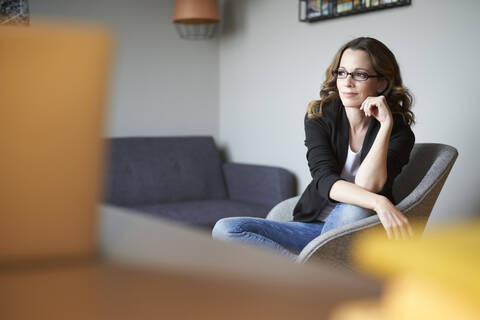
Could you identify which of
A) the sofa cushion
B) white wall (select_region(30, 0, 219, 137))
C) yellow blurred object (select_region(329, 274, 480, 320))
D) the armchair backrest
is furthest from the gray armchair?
white wall (select_region(30, 0, 219, 137))

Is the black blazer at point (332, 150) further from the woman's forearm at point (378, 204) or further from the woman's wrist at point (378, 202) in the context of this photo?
the woman's wrist at point (378, 202)

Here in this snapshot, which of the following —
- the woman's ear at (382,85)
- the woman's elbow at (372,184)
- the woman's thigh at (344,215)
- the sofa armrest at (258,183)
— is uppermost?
the woman's ear at (382,85)

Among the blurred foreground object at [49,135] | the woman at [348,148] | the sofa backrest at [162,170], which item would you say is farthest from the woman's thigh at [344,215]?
the sofa backrest at [162,170]

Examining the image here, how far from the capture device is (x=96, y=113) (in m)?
0.55

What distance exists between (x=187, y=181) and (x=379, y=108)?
81.6 inches

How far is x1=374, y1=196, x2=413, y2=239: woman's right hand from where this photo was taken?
193cm

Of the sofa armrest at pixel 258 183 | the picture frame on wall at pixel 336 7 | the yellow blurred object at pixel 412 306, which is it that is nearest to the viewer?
the yellow blurred object at pixel 412 306

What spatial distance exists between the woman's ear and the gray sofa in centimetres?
144

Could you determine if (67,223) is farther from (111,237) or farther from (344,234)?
(344,234)

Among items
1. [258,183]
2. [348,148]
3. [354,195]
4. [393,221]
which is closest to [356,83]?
[348,148]

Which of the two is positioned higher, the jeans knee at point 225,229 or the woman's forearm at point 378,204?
the woman's forearm at point 378,204

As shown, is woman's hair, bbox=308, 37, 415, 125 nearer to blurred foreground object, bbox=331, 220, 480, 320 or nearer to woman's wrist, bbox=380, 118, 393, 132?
woman's wrist, bbox=380, 118, 393, 132

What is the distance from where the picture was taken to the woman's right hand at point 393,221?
1.93 m

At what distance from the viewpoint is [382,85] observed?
7.63 ft
